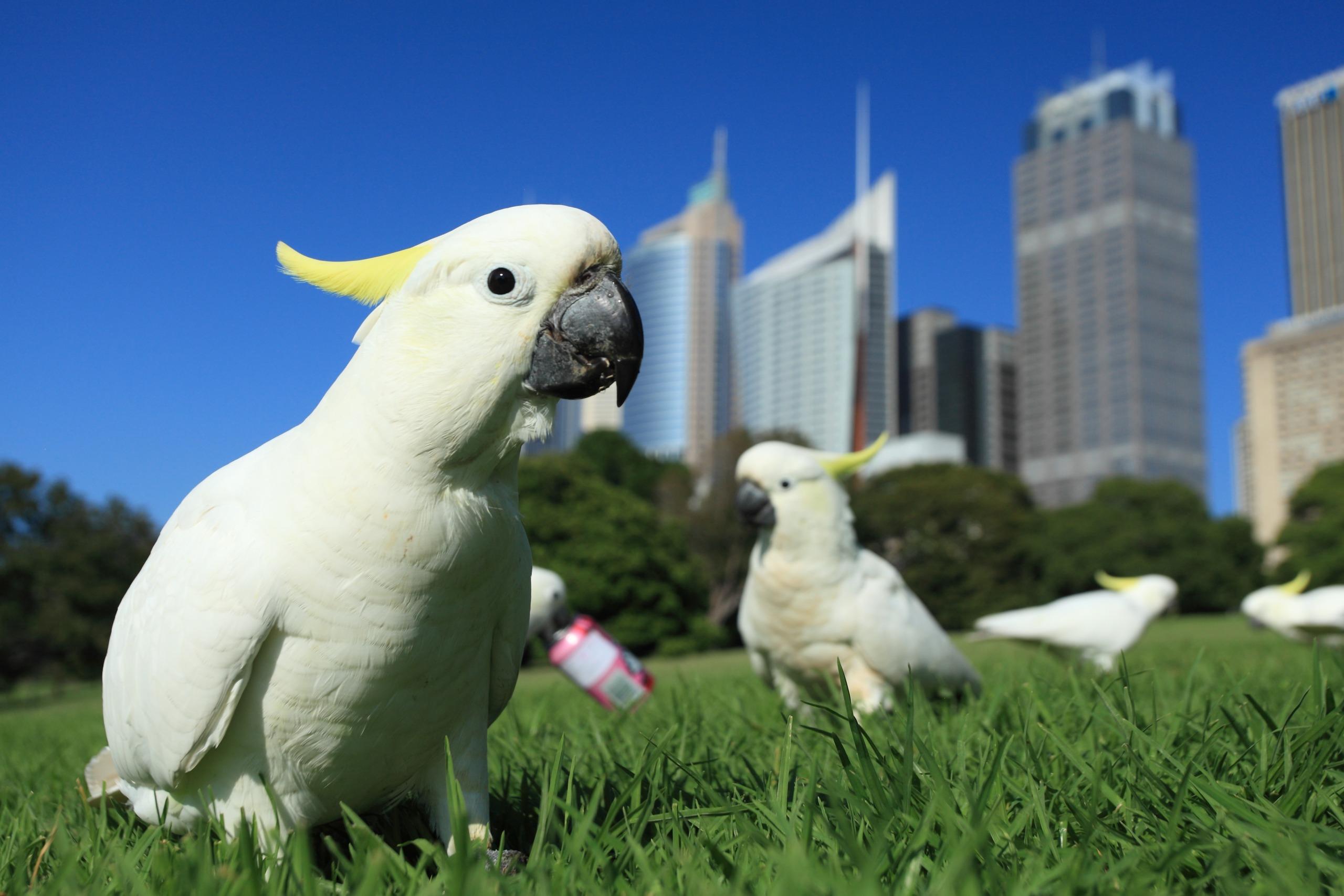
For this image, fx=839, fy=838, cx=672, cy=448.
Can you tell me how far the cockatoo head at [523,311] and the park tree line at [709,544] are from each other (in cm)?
1148

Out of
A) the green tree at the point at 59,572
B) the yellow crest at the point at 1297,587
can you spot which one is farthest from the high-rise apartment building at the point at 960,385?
the yellow crest at the point at 1297,587

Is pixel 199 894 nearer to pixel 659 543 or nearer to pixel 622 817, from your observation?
pixel 622 817

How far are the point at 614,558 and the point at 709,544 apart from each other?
21.7 ft

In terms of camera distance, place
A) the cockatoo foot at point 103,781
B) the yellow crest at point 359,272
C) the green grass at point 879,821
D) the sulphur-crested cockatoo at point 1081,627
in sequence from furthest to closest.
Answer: the sulphur-crested cockatoo at point 1081,627 → the cockatoo foot at point 103,781 → the yellow crest at point 359,272 → the green grass at point 879,821

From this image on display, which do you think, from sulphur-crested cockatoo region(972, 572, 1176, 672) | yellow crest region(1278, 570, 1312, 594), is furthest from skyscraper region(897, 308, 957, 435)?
sulphur-crested cockatoo region(972, 572, 1176, 672)

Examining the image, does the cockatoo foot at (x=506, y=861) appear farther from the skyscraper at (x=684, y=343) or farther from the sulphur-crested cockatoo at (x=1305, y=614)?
the skyscraper at (x=684, y=343)

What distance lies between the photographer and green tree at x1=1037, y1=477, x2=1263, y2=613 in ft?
89.5

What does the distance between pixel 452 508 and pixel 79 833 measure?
3.44 feet

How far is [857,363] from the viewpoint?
61.9 meters

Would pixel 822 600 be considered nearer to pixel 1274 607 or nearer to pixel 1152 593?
pixel 1152 593

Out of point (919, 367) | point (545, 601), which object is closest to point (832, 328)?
point (919, 367)

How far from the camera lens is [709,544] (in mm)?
23984

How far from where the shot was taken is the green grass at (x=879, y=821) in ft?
3.59

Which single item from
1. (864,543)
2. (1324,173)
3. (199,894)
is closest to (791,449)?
(199,894)
